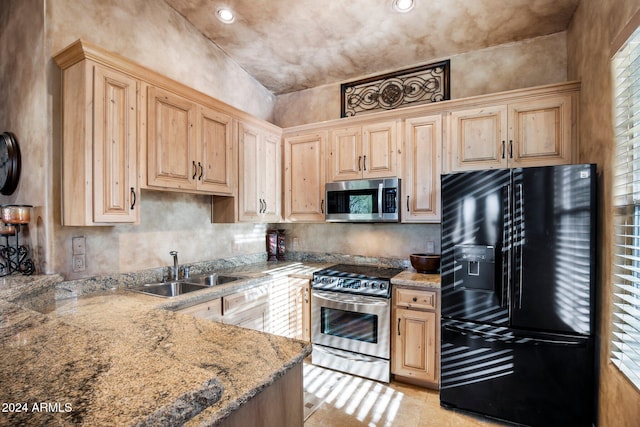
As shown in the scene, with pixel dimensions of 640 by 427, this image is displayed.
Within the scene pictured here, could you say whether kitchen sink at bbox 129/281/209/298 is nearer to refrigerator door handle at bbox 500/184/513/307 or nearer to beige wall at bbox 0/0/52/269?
beige wall at bbox 0/0/52/269

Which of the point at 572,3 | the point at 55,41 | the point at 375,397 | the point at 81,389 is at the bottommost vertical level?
the point at 375,397

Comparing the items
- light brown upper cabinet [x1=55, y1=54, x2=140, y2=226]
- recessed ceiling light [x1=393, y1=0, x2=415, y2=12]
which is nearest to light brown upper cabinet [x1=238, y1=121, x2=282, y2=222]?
light brown upper cabinet [x1=55, y1=54, x2=140, y2=226]

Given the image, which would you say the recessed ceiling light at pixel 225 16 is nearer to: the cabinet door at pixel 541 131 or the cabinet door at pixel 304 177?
the cabinet door at pixel 304 177

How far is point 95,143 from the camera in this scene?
2.02 metres

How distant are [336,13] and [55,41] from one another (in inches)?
83.5

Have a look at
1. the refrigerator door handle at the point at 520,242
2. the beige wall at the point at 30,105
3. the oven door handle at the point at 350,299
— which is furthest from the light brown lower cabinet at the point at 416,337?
the beige wall at the point at 30,105

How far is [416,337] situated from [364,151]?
5.98 feet

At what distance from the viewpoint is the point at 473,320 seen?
7.73 feet

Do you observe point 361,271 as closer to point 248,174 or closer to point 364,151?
point 364,151

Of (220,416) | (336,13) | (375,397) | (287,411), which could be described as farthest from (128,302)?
(336,13)

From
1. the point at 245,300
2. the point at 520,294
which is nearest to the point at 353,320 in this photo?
the point at 245,300

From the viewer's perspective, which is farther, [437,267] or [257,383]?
[437,267]

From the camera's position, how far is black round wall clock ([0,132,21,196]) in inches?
90.8

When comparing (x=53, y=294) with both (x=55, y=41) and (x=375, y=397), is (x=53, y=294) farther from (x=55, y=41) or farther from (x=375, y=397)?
(x=375, y=397)
